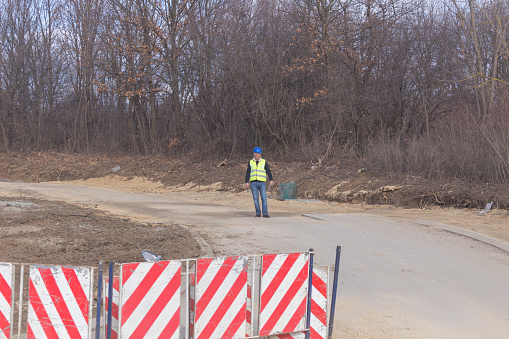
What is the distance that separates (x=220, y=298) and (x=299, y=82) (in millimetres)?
25390

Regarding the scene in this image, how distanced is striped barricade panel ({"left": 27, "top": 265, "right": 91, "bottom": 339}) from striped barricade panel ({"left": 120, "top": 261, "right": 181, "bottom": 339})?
33cm

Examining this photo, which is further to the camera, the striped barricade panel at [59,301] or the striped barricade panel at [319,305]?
the striped barricade panel at [319,305]

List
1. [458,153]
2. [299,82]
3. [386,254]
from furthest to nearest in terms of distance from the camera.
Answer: [299,82]
[458,153]
[386,254]

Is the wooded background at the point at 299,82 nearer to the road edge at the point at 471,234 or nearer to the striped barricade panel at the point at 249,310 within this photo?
the road edge at the point at 471,234

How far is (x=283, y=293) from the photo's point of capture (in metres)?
5.02

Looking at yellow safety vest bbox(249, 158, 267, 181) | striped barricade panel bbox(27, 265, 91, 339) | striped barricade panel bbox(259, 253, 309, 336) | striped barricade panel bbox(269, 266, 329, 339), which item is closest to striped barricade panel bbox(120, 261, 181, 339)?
striped barricade panel bbox(27, 265, 91, 339)

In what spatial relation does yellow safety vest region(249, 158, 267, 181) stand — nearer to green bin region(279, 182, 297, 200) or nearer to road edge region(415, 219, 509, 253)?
road edge region(415, 219, 509, 253)

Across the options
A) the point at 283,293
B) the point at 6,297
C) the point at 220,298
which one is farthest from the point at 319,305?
the point at 6,297

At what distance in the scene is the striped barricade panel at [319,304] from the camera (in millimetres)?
5180

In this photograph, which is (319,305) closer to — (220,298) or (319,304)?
(319,304)

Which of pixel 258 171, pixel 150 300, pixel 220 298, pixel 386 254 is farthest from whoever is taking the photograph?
pixel 258 171

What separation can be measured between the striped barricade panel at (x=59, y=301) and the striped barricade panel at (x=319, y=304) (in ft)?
7.25

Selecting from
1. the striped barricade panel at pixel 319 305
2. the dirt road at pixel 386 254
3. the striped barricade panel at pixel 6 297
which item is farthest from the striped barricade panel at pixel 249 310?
the striped barricade panel at pixel 6 297

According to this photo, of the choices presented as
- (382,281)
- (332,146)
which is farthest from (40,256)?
(332,146)
